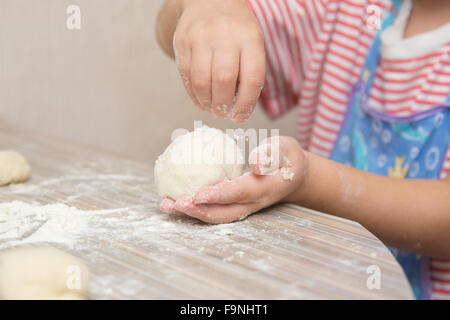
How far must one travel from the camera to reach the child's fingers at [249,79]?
0.65 meters

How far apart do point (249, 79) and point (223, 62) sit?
0.14 feet

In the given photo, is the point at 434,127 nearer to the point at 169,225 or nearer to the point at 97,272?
the point at 169,225

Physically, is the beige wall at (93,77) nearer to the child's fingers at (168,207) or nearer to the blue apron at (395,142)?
the blue apron at (395,142)

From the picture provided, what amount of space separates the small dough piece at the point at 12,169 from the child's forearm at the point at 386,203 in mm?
458

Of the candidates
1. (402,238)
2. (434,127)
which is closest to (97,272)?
(402,238)

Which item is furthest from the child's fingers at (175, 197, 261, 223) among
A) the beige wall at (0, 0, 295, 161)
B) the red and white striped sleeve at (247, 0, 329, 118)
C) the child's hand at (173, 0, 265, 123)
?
the beige wall at (0, 0, 295, 161)

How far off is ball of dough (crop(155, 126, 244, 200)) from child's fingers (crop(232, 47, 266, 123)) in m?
0.07

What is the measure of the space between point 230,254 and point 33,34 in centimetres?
94

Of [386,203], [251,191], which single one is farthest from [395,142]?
[251,191]

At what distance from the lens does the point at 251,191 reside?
2.15 feet

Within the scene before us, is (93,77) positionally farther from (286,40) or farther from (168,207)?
(168,207)

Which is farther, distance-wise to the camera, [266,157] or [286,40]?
[286,40]

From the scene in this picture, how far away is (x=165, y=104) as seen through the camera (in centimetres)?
152
